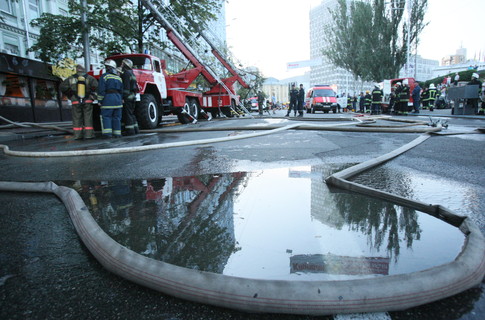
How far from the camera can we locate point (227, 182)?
9.89 feet

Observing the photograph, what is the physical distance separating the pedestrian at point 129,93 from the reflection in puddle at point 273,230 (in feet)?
16.2

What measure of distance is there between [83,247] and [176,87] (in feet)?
33.0

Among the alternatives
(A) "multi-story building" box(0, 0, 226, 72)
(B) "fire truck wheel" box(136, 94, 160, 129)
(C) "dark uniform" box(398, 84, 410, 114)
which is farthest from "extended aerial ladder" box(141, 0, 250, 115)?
(C) "dark uniform" box(398, 84, 410, 114)

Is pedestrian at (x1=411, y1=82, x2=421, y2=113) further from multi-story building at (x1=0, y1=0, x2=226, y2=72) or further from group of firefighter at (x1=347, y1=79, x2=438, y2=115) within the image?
multi-story building at (x1=0, y1=0, x2=226, y2=72)

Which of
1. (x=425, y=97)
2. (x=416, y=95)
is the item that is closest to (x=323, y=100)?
(x=416, y=95)

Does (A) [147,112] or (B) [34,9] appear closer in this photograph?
(A) [147,112]

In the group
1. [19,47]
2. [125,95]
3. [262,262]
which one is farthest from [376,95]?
[19,47]

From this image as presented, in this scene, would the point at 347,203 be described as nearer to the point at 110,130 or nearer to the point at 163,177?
the point at 163,177

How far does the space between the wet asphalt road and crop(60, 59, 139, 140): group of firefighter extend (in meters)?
2.49

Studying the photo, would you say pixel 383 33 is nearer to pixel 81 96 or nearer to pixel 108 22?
pixel 108 22

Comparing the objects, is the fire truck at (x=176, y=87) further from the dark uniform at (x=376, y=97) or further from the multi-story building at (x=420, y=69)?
the multi-story building at (x=420, y=69)

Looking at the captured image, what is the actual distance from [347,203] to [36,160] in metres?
4.55

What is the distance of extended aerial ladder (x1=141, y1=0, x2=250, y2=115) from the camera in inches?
468

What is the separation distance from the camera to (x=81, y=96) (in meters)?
7.15
